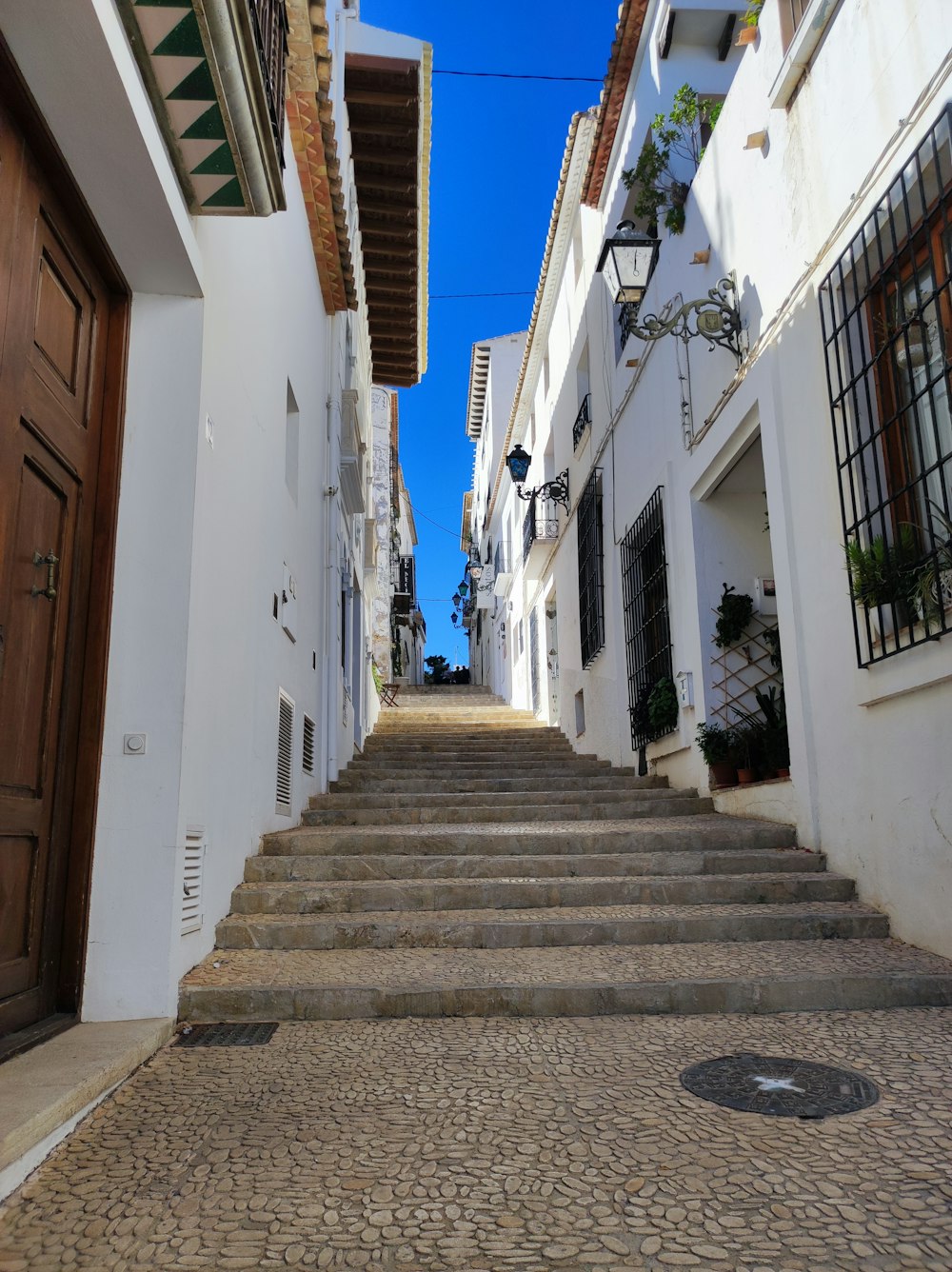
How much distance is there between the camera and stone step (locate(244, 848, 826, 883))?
5.20 meters

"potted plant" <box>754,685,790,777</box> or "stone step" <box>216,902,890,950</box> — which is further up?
"potted plant" <box>754,685,790,777</box>

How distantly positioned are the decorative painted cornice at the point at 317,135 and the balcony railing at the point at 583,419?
436 centimetres

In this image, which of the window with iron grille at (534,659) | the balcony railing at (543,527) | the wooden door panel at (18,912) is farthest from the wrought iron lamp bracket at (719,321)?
the window with iron grille at (534,659)

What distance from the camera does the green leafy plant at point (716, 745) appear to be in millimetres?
7090

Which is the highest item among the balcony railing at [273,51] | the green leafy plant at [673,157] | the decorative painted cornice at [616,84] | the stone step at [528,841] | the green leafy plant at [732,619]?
the decorative painted cornice at [616,84]

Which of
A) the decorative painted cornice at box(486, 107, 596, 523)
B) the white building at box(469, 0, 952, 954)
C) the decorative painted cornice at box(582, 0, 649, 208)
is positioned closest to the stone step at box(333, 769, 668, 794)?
the white building at box(469, 0, 952, 954)

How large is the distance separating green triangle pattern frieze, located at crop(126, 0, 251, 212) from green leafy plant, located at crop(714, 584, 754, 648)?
4.82m

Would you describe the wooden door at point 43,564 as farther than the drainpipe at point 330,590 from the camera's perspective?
No

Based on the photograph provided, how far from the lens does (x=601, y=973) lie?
3803mm

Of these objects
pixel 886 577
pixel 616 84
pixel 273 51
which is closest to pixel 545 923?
pixel 886 577

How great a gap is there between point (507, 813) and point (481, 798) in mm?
637

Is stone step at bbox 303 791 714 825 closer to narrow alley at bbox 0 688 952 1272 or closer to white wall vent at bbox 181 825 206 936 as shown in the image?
narrow alley at bbox 0 688 952 1272

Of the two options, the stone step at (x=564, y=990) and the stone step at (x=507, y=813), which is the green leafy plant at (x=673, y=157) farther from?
the stone step at (x=564, y=990)

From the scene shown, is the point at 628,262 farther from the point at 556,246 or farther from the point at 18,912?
the point at 556,246
